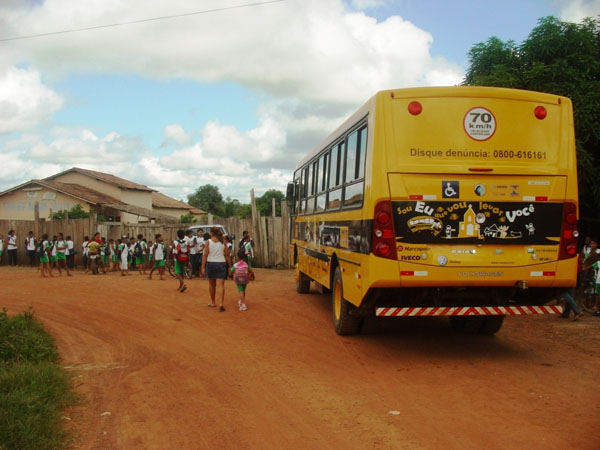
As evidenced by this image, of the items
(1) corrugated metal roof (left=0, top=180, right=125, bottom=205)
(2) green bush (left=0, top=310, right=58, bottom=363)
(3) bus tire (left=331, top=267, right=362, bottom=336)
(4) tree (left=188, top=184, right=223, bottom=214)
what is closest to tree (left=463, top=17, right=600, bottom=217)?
(3) bus tire (left=331, top=267, right=362, bottom=336)

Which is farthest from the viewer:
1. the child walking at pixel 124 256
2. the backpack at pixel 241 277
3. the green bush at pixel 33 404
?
the child walking at pixel 124 256

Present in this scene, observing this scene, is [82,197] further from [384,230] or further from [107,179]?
[384,230]

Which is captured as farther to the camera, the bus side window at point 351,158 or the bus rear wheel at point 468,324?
the bus rear wheel at point 468,324

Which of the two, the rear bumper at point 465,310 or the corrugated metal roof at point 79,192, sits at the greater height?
the corrugated metal roof at point 79,192

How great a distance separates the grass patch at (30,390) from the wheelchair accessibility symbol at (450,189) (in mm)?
4910

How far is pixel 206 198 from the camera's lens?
72062 millimetres

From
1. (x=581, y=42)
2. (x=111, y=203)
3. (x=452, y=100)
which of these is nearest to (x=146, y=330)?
(x=452, y=100)

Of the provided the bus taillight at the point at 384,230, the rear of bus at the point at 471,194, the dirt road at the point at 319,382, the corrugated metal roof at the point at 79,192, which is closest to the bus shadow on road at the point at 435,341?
the dirt road at the point at 319,382

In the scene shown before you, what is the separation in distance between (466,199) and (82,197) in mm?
32082

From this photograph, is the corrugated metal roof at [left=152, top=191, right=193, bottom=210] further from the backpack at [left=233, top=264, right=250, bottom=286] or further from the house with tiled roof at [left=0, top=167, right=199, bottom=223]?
the backpack at [left=233, top=264, right=250, bottom=286]

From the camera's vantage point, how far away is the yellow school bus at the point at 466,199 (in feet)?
24.1

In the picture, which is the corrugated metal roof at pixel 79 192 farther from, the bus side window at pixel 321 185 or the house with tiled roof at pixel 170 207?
the bus side window at pixel 321 185

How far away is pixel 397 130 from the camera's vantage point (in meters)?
7.54

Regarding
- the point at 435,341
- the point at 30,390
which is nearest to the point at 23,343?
the point at 30,390
